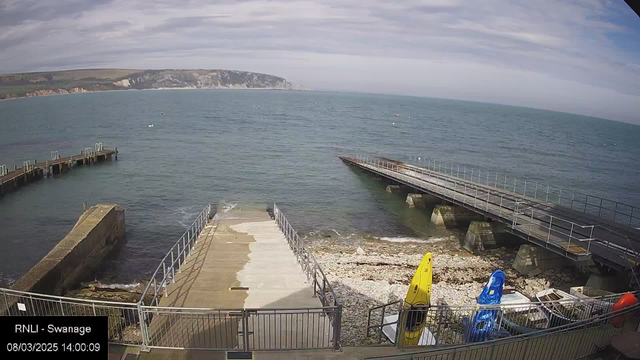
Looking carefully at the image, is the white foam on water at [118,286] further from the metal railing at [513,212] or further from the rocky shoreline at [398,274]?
the metal railing at [513,212]

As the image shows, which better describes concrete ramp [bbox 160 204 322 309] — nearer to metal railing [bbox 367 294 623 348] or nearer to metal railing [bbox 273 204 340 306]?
metal railing [bbox 273 204 340 306]

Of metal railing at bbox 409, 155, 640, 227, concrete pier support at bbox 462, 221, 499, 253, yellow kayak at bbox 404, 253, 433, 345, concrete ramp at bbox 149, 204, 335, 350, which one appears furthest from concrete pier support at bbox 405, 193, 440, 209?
yellow kayak at bbox 404, 253, 433, 345

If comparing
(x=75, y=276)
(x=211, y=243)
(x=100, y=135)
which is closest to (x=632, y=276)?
(x=211, y=243)

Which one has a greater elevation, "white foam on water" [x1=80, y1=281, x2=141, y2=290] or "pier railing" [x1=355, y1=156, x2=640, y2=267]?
A: "pier railing" [x1=355, y1=156, x2=640, y2=267]

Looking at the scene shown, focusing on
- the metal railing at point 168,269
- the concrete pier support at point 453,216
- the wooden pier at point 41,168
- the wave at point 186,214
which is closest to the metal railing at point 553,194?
the concrete pier support at point 453,216

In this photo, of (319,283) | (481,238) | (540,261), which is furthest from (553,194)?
(319,283)

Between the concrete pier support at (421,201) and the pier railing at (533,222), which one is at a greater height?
the pier railing at (533,222)
